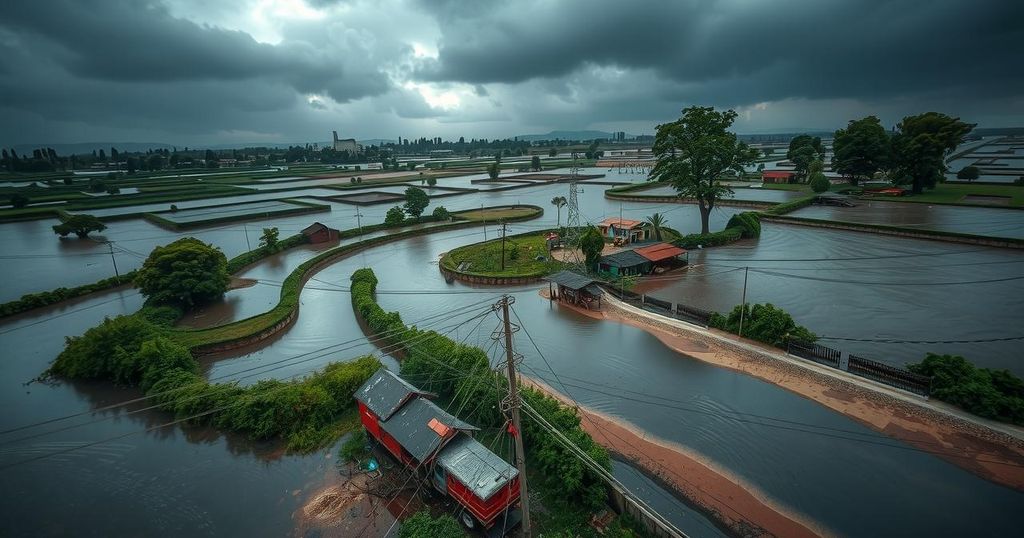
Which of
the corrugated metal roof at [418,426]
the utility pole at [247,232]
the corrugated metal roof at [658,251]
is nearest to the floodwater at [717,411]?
the corrugated metal roof at [418,426]

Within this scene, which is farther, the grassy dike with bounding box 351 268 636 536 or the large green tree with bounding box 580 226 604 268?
the large green tree with bounding box 580 226 604 268

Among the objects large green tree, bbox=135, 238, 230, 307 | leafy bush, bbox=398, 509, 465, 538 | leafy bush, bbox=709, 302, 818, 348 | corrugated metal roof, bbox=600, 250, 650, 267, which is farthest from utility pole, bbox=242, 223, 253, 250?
leafy bush, bbox=709, 302, 818, 348

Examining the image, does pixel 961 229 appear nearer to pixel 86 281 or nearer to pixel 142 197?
pixel 86 281

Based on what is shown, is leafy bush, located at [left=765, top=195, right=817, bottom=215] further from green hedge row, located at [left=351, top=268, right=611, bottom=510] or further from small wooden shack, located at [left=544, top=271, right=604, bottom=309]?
green hedge row, located at [left=351, top=268, right=611, bottom=510]

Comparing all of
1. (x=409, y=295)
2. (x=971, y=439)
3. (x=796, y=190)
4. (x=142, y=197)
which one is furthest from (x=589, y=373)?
(x=142, y=197)

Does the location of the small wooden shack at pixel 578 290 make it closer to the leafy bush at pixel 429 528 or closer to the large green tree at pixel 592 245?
the large green tree at pixel 592 245

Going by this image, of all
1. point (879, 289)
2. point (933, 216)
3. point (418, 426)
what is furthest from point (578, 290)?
point (933, 216)

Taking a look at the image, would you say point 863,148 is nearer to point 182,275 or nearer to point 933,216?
point 933,216
